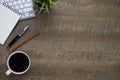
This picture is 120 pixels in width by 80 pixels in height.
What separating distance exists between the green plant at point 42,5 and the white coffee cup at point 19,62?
0.18 metres

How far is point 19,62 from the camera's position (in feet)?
3.72

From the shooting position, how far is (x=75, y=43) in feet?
3.92

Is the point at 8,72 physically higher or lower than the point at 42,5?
lower

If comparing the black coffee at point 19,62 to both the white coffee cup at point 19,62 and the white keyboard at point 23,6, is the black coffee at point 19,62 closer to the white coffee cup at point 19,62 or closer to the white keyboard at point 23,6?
the white coffee cup at point 19,62

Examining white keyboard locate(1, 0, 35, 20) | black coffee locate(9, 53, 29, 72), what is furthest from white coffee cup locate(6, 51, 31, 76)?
white keyboard locate(1, 0, 35, 20)

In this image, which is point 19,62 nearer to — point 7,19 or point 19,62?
point 19,62

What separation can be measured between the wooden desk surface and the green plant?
1.1 inches

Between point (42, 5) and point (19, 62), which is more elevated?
point (42, 5)

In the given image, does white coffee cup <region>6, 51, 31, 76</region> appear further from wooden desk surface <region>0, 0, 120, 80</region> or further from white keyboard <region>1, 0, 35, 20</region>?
white keyboard <region>1, 0, 35, 20</region>

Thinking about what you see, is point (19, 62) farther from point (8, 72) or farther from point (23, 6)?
point (23, 6)

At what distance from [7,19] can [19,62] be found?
0.17m

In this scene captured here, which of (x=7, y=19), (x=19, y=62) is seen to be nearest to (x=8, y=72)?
(x=19, y=62)

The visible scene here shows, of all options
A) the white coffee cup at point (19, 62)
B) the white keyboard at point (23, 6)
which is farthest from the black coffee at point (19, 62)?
the white keyboard at point (23, 6)

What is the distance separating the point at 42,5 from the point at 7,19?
0.46 feet
